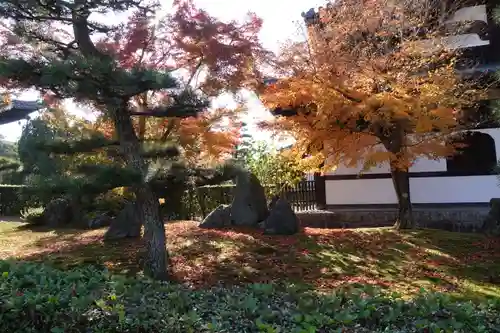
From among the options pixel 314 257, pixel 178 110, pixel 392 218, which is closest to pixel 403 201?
pixel 392 218

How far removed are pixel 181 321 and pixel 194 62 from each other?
6075 mm

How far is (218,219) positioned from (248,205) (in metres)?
0.76

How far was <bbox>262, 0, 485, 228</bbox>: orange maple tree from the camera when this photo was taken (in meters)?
8.19

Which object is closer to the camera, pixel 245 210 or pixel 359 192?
pixel 245 210

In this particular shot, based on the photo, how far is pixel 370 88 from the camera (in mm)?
8500

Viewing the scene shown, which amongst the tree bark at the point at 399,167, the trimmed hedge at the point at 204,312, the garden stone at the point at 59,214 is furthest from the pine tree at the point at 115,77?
the garden stone at the point at 59,214

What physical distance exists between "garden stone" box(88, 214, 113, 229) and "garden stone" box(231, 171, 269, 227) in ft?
12.7

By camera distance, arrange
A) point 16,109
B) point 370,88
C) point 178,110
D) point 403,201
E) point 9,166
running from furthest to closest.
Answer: point 9,166
point 403,201
point 370,88
point 16,109
point 178,110

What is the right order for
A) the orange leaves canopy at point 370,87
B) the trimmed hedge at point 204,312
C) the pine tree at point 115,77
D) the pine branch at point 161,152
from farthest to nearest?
the orange leaves canopy at point 370,87, the pine branch at point 161,152, the pine tree at point 115,77, the trimmed hedge at point 204,312

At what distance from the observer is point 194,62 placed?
8.15 m

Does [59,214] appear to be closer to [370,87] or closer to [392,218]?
[392,218]

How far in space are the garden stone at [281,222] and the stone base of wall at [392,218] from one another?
2481mm

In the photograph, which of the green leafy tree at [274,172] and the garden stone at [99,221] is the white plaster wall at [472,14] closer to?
A: the green leafy tree at [274,172]

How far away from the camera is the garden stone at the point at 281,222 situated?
9.50 meters
